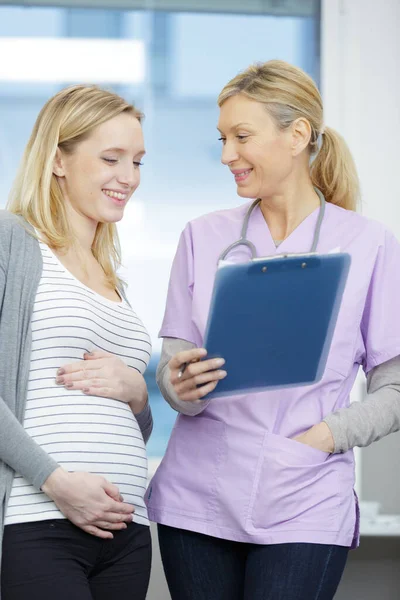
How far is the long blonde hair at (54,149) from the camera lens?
4.92 feet

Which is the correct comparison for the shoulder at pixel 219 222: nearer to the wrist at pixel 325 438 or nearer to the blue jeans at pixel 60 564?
the wrist at pixel 325 438

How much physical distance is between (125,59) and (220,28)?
32 cm

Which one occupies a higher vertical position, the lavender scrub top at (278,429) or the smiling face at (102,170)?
the smiling face at (102,170)

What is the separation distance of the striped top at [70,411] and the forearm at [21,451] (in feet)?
0.13

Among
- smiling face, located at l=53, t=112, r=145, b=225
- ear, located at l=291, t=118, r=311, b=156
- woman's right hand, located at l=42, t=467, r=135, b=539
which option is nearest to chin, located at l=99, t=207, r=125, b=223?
smiling face, located at l=53, t=112, r=145, b=225

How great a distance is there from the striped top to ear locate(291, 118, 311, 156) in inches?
16.9

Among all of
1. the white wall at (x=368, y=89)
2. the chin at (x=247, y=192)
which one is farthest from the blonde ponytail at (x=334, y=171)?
the white wall at (x=368, y=89)

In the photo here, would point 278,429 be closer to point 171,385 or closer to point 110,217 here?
point 171,385

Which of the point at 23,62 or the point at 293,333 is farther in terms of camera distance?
the point at 23,62

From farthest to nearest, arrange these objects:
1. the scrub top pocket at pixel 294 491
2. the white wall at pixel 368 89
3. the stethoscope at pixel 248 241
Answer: the white wall at pixel 368 89
the stethoscope at pixel 248 241
the scrub top pocket at pixel 294 491

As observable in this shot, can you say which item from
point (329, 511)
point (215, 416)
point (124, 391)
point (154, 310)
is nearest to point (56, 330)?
point (124, 391)

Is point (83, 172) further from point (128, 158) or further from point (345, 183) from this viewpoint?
point (345, 183)

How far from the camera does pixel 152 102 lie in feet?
9.17

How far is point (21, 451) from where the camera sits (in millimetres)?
1296
